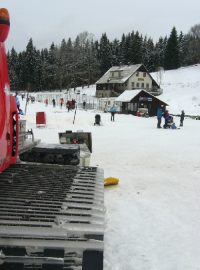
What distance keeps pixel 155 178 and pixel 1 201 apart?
21.3ft

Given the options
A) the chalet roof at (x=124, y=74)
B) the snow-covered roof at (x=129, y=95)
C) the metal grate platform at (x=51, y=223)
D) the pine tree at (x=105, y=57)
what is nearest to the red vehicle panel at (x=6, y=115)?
the metal grate platform at (x=51, y=223)

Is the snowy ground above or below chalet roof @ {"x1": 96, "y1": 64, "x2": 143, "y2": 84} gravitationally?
below

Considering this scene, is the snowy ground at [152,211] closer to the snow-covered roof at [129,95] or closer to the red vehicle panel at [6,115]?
the red vehicle panel at [6,115]

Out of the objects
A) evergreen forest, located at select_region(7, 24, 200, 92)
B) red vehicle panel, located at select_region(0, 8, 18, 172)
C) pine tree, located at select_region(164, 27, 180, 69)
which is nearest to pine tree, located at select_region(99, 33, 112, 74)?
evergreen forest, located at select_region(7, 24, 200, 92)

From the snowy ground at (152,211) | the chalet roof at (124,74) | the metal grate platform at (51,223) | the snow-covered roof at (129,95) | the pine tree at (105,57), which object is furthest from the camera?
the pine tree at (105,57)

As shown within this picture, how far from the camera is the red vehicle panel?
4.07 meters

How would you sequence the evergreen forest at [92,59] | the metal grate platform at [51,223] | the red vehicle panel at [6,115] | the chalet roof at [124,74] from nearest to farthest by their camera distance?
1. the metal grate platform at [51,223]
2. the red vehicle panel at [6,115]
3. the chalet roof at [124,74]
4. the evergreen forest at [92,59]

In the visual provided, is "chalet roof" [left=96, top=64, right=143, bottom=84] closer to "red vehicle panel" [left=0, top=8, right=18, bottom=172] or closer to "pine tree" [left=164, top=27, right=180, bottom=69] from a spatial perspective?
"pine tree" [left=164, top=27, right=180, bottom=69]

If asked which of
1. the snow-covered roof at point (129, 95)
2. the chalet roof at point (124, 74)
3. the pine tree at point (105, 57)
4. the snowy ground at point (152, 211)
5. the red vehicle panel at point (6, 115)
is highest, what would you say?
the pine tree at point (105, 57)

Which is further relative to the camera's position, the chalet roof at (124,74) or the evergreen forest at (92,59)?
the evergreen forest at (92,59)

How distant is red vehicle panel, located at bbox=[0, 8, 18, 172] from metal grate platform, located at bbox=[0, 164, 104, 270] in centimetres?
33

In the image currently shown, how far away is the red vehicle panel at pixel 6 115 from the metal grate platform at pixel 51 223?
1.07 ft

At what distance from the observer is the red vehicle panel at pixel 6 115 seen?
407 cm

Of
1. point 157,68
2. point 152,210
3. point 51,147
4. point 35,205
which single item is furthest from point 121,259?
point 157,68
